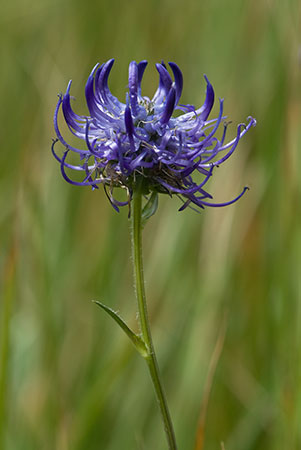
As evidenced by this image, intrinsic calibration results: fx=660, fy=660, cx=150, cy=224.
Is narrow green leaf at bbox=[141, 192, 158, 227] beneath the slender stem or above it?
above

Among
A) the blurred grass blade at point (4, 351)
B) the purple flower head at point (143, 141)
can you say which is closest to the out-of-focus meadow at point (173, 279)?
the blurred grass blade at point (4, 351)

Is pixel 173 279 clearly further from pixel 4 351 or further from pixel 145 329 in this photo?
pixel 145 329

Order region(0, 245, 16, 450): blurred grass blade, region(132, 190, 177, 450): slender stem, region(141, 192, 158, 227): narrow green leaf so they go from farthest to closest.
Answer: region(0, 245, 16, 450): blurred grass blade → region(141, 192, 158, 227): narrow green leaf → region(132, 190, 177, 450): slender stem

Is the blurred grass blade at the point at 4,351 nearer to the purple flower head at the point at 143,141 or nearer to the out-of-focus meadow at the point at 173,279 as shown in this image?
the out-of-focus meadow at the point at 173,279

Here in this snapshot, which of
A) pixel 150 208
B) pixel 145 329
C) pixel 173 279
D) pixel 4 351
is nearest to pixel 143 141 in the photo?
pixel 150 208

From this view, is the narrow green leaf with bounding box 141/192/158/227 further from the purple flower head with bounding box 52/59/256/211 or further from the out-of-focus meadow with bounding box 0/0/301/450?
the out-of-focus meadow with bounding box 0/0/301/450

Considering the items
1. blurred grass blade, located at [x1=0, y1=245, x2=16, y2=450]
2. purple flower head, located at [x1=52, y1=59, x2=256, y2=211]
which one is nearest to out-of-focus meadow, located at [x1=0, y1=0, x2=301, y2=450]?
blurred grass blade, located at [x1=0, y1=245, x2=16, y2=450]

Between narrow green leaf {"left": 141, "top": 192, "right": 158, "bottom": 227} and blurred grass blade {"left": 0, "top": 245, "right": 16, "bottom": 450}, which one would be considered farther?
blurred grass blade {"left": 0, "top": 245, "right": 16, "bottom": 450}

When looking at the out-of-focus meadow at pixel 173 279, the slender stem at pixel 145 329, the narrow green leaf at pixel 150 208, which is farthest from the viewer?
the out-of-focus meadow at pixel 173 279
